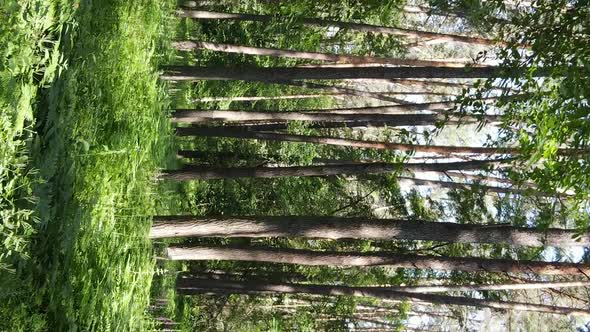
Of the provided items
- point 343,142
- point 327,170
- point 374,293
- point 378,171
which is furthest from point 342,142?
point 374,293

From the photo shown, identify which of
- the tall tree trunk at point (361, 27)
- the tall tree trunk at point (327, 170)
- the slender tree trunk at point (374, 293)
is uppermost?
the tall tree trunk at point (361, 27)

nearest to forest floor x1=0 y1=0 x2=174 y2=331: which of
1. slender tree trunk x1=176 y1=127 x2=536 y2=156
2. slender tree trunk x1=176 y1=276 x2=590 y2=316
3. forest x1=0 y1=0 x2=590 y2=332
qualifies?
forest x1=0 y1=0 x2=590 y2=332

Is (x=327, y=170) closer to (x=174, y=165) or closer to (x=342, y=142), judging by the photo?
(x=342, y=142)

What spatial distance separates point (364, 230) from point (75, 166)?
2.97m

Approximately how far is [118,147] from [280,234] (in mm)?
2112

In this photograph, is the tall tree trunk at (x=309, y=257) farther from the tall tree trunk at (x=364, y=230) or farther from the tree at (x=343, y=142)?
the tree at (x=343, y=142)

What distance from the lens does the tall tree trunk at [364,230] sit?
5906 millimetres

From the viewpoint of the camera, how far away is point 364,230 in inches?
246

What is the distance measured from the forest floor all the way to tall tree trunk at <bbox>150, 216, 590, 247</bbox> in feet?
2.16

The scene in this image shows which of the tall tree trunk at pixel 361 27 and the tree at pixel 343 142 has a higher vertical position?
the tall tree trunk at pixel 361 27

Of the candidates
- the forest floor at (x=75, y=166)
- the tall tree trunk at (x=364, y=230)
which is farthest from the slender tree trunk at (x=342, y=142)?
the forest floor at (x=75, y=166)

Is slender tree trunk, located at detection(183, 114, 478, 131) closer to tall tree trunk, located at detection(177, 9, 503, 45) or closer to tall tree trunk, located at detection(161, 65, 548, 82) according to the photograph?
tall tree trunk, located at detection(161, 65, 548, 82)

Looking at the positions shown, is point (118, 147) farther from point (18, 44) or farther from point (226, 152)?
point (226, 152)

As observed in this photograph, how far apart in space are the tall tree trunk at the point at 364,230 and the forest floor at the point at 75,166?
0.66m
